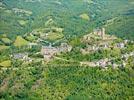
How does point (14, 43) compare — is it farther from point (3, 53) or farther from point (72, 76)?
point (72, 76)

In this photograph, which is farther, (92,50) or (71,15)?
(71,15)

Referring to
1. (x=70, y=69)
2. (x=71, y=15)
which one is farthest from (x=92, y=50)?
(x=71, y=15)

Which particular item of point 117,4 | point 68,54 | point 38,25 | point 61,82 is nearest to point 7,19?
point 38,25

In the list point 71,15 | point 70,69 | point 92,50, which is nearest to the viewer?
point 70,69

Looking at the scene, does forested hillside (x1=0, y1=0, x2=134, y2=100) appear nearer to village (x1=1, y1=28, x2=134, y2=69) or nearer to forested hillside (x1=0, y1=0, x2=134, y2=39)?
village (x1=1, y1=28, x2=134, y2=69)

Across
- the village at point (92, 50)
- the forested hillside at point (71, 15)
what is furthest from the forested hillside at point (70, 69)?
the forested hillside at point (71, 15)

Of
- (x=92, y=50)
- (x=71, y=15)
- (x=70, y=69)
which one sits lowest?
(x=71, y=15)

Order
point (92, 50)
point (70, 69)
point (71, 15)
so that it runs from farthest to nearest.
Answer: point (71, 15) → point (92, 50) → point (70, 69)

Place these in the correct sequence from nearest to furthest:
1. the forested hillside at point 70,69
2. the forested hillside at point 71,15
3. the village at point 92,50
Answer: the forested hillside at point 70,69 → the village at point 92,50 → the forested hillside at point 71,15

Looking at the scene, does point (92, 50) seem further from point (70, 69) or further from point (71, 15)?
point (71, 15)

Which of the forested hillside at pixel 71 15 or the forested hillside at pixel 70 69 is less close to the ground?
the forested hillside at pixel 70 69

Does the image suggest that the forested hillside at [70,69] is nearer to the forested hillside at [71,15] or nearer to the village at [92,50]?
the village at [92,50]
